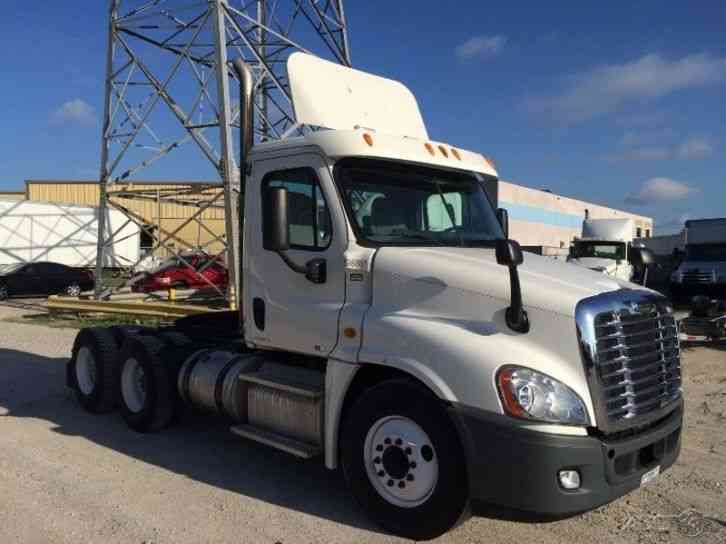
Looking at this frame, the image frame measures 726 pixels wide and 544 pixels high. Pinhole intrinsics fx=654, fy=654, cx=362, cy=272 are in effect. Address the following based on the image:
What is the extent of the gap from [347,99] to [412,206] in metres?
1.28

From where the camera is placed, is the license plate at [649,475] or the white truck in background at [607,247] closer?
the license plate at [649,475]

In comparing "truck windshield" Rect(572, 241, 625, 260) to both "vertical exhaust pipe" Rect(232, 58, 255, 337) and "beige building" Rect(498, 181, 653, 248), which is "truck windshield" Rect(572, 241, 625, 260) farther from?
"vertical exhaust pipe" Rect(232, 58, 255, 337)

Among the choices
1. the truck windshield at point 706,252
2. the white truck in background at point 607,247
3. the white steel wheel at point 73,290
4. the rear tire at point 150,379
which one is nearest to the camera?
the rear tire at point 150,379

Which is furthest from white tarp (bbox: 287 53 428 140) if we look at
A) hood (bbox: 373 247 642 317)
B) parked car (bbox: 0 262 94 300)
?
parked car (bbox: 0 262 94 300)

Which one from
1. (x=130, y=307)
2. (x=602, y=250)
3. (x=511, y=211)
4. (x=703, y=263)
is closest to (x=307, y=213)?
(x=130, y=307)

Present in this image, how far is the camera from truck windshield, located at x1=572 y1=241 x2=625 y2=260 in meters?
21.9

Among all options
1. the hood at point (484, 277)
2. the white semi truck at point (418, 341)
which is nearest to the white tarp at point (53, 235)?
the white semi truck at point (418, 341)

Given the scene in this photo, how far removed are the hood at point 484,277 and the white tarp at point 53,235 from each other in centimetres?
2250

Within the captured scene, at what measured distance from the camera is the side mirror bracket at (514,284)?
374cm

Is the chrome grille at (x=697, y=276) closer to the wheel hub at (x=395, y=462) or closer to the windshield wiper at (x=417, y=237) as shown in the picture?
the windshield wiper at (x=417, y=237)

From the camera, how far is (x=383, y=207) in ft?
15.8

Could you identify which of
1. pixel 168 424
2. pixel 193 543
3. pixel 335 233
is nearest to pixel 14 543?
pixel 193 543

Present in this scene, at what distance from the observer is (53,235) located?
91.2 feet

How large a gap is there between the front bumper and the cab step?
1.35m
